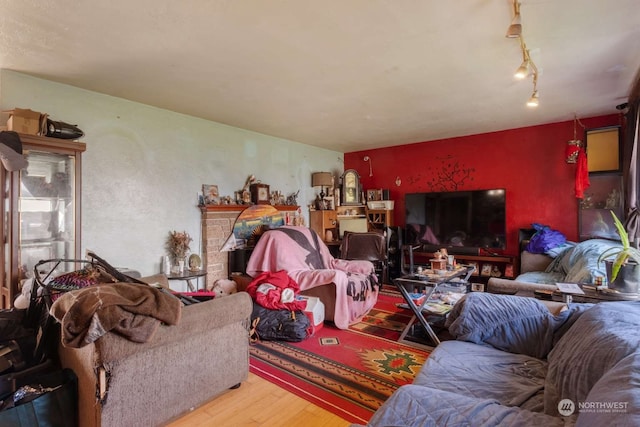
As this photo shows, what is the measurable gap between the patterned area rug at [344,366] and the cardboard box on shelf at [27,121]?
251cm

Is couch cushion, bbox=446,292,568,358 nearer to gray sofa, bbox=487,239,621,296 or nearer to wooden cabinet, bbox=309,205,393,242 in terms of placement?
gray sofa, bbox=487,239,621,296

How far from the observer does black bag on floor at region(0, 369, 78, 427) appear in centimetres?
150

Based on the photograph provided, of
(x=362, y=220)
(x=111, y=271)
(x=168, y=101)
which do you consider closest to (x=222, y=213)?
(x=168, y=101)

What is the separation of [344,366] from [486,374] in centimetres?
117

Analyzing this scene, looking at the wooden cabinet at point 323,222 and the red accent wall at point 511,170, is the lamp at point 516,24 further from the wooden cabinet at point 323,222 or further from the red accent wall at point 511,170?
the wooden cabinet at point 323,222

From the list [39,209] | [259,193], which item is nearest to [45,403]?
[39,209]

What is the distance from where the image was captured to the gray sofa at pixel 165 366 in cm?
157

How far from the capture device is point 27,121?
254cm

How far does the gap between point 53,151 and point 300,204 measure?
11.4ft

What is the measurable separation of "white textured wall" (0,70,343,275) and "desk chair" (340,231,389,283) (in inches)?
76.3

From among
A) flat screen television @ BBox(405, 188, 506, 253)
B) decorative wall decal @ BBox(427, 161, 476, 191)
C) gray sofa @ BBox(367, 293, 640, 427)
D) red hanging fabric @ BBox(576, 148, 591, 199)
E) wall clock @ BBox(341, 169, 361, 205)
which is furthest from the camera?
wall clock @ BBox(341, 169, 361, 205)

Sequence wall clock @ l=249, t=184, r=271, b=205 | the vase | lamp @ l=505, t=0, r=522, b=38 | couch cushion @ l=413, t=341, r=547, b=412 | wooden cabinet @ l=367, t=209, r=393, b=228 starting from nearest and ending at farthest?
couch cushion @ l=413, t=341, r=547, b=412 < lamp @ l=505, t=0, r=522, b=38 < the vase < wall clock @ l=249, t=184, r=271, b=205 < wooden cabinet @ l=367, t=209, r=393, b=228

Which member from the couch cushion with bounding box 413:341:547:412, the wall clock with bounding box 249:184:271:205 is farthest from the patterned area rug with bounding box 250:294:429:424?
the wall clock with bounding box 249:184:271:205

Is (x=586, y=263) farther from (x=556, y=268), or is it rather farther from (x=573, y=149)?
(x=573, y=149)
